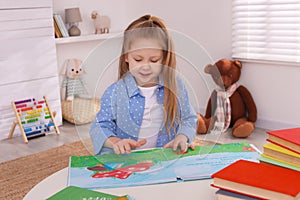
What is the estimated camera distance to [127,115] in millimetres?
1229

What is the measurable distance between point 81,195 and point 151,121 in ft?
0.91

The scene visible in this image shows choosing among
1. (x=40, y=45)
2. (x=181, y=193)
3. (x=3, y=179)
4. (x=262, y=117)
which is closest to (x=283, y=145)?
(x=181, y=193)

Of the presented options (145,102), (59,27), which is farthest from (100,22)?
(145,102)

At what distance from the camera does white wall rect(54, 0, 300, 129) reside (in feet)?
10.1

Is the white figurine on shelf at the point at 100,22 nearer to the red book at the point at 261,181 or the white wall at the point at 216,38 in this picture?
the white wall at the point at 216,38

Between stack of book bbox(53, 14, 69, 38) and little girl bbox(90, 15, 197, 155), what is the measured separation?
7.84ft

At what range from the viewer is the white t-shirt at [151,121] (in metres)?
1.20

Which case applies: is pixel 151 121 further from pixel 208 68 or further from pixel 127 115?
pixel 208 68

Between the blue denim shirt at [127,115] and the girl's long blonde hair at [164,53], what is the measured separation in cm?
1

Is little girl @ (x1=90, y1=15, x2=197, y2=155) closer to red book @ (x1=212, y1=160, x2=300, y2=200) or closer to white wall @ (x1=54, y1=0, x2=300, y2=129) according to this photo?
red book @ (x1=212, y1=160, x2=300, y2=200)

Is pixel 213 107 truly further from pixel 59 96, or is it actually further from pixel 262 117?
pixel 59 96

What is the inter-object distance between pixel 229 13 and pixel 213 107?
2.20 meters

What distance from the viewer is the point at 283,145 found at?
1022mm

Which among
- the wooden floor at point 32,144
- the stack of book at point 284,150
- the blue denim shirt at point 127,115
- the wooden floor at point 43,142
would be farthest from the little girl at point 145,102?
the wooden floor at point 32,144
